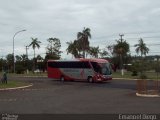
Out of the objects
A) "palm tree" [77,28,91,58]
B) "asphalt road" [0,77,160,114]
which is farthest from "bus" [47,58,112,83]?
"palm tree" [77,28,91,58]

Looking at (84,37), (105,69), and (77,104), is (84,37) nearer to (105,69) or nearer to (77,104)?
(105,69)

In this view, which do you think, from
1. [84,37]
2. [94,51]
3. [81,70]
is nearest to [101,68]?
[81,70]

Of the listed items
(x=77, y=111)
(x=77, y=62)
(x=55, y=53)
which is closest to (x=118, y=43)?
(x=55, y=53)

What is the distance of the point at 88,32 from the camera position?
4449 inches

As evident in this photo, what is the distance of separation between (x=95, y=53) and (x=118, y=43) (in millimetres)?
13781

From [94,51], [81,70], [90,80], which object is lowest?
[90,80]

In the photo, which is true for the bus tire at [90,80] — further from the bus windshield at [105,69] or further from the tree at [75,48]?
the tree at [75,48]

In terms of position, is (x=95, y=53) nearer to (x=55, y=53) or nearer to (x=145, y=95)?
(x=55, y=53)

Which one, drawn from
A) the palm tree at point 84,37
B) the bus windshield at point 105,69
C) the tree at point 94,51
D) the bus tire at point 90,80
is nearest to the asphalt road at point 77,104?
the bus windshield at point 105,69

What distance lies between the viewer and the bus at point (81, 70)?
50.2m

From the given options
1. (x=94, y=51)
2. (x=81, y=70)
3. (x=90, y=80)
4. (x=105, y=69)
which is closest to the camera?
(x=105, y=69)

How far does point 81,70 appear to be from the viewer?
51938 mm

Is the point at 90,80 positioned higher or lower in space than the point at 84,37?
lower

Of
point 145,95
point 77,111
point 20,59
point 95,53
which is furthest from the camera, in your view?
point 20,59
